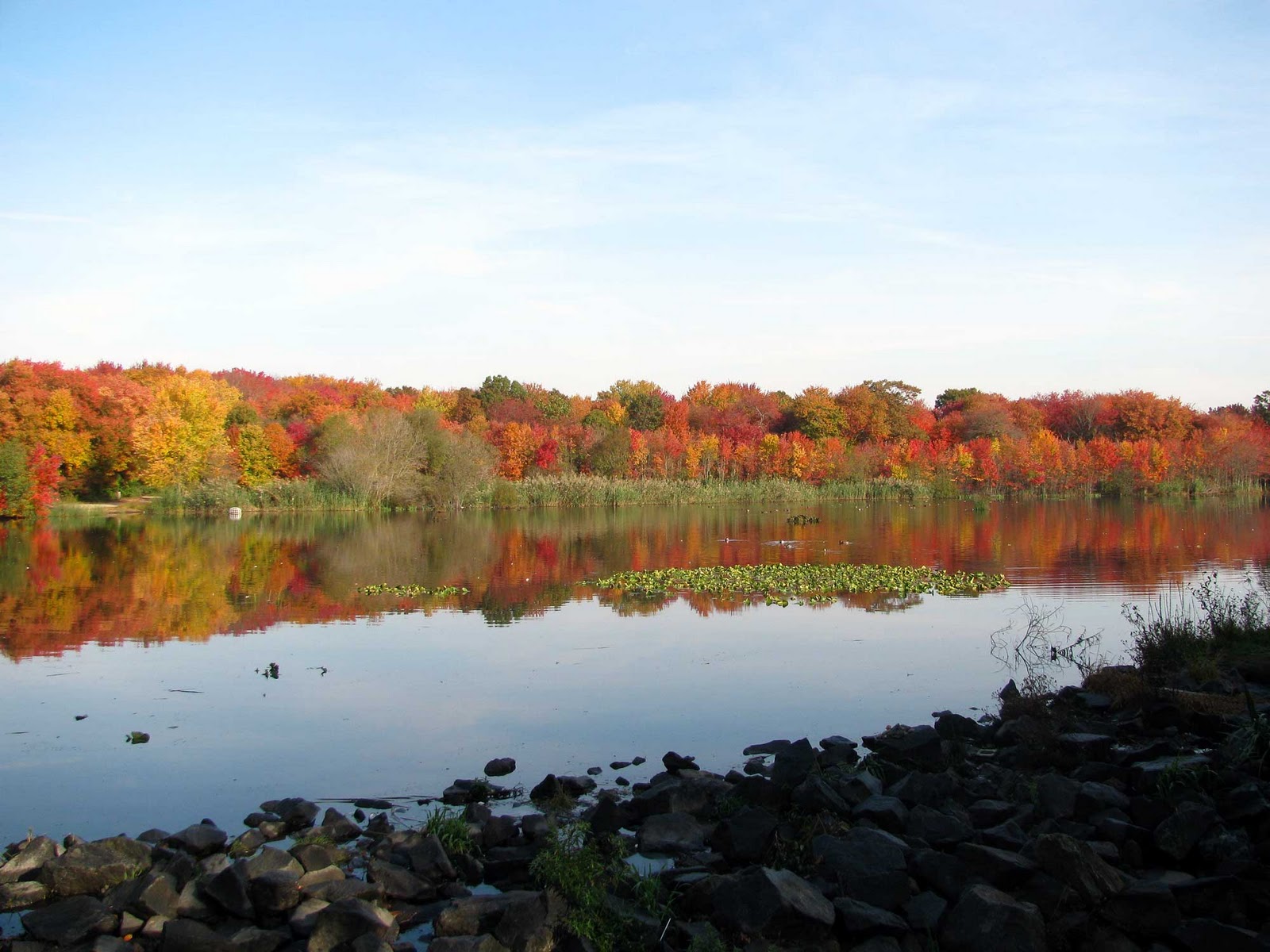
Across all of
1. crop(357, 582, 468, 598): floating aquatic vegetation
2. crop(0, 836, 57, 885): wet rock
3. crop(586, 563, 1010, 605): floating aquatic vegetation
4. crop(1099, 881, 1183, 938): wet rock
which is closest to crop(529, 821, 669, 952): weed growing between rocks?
crop(1099, 881, 1183, 938): wet rock

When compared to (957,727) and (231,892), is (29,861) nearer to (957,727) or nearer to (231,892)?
(231,892)

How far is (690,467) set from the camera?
2163 inches

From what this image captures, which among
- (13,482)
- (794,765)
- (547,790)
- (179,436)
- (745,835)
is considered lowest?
(547,790)

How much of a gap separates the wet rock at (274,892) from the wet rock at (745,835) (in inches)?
→ 95.8

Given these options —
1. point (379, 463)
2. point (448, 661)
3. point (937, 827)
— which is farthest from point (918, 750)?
point (379, 463)

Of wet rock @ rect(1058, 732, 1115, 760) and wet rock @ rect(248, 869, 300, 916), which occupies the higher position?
wet rock @ rect(1058, 732, 1115, 760)

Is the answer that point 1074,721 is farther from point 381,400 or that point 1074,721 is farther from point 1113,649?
point 381,400

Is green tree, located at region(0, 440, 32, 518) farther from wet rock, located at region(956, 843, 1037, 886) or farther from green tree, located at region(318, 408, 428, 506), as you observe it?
wet rock, located at region(956, 843, 1037, 886)

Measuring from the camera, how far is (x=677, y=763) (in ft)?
25.0

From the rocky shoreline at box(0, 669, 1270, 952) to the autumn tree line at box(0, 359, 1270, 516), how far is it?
34871mm

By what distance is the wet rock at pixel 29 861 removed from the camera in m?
5.72

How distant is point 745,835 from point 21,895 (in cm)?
413

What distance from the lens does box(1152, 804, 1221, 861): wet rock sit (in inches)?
214

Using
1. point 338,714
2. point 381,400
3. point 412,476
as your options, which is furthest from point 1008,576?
point 381,400
